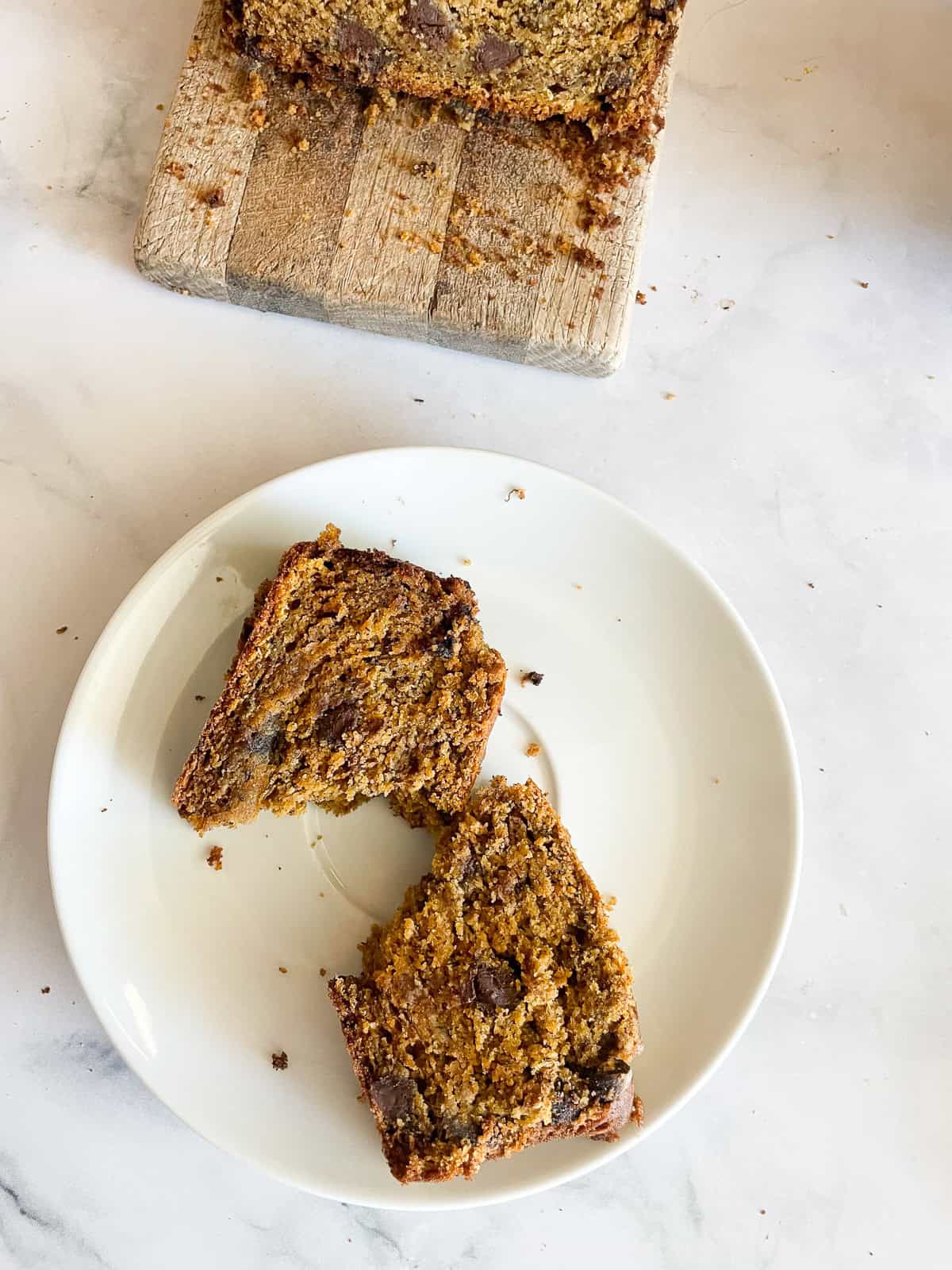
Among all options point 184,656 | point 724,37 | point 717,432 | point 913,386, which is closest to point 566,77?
point 724,37

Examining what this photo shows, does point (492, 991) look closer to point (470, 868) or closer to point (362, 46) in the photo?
point (470, 868)

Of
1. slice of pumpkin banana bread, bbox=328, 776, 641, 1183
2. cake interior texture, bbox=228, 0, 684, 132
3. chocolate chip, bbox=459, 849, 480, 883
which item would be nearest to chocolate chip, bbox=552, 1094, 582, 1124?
slice of pumpkin banana bread, bbox=328, 776, 641, 1183

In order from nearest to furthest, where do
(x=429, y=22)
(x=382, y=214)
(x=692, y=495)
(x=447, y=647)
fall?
(x=429, y=22)
(x=447, y=647)
(x=382, y=214)
(x=692, y=495)

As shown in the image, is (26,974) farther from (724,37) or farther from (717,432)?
(724,37)

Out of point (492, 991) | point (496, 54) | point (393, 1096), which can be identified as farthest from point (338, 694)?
point (496, 54)

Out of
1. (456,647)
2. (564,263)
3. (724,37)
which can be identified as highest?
(724,37)

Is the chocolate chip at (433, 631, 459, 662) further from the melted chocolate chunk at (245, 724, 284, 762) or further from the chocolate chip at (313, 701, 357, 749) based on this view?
the melted chocolate chunk at (245, 724, 284, 762)
